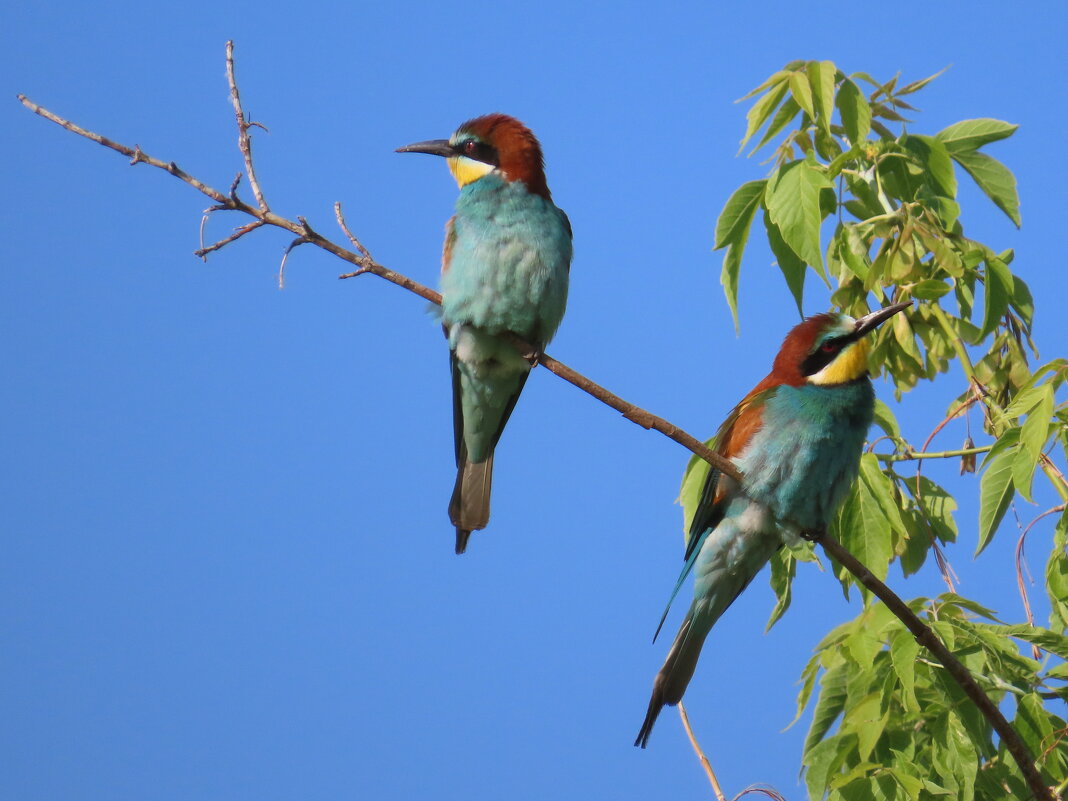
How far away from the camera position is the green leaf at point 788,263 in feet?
9.80

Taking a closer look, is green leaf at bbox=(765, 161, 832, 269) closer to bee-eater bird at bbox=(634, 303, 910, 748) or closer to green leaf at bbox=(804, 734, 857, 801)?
bee-eater bird at bbox=(634, 303, 910, 748)

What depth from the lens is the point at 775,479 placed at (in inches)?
132

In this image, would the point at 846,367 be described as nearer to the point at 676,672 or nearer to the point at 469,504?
the point at 676,672

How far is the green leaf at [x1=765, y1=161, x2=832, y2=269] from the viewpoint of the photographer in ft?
9.16

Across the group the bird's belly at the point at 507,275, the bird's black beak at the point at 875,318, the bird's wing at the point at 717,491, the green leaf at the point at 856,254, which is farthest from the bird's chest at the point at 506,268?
the green leaf at the point at 856,254

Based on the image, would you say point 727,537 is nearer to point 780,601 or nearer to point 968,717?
point 780,601

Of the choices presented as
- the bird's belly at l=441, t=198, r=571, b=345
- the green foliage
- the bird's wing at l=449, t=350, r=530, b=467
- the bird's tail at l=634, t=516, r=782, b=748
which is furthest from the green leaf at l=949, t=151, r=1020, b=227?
the bird's wing at l=449, t=350, r=530, b=467

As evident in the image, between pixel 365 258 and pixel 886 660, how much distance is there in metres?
1.48

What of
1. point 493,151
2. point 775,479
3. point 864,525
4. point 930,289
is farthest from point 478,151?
point 864,525

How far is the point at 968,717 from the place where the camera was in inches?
92.6

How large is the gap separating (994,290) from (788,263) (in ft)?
1.66

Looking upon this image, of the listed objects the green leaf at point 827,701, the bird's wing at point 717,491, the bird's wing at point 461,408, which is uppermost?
the bird's wing at point 461,408

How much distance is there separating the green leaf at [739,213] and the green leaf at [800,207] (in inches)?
5.6

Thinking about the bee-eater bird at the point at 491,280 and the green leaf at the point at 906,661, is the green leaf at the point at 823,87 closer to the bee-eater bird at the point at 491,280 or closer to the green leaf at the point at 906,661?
the bee-eater bird at the point at 491,280
